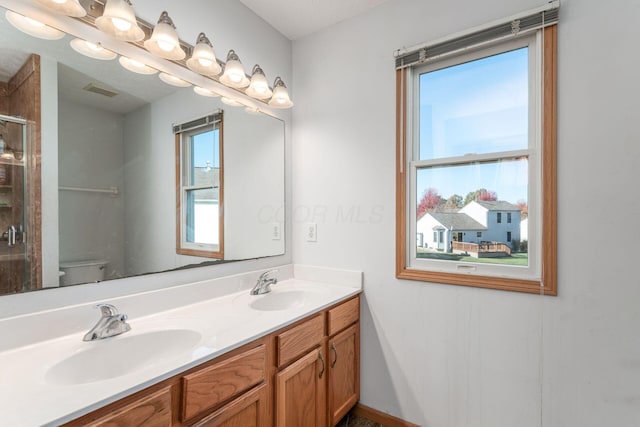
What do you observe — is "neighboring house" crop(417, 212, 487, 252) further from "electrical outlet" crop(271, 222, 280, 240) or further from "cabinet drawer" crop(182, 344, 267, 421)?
"cabinet drawer" crop(182, 344, 267, 421)

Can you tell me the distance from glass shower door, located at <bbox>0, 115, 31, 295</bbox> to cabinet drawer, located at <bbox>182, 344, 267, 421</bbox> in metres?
0.67

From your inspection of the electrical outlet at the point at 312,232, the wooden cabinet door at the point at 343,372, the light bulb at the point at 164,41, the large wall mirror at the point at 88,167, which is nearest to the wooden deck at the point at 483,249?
the wooden cabinet door at the point at 343,372

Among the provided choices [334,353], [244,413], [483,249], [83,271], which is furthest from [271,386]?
[483,249]

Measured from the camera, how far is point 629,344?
118 centimetres

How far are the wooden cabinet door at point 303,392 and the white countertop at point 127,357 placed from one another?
0.77 ft

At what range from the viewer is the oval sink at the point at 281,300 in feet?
5.45

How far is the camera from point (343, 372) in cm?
166

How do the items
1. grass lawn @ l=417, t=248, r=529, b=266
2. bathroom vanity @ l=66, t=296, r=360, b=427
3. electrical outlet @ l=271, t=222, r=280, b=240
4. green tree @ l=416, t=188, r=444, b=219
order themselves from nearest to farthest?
bathroom vanity @ l=66, t=296, r=360, b=427 < grass lawn @ l=417, t=248, r=529, b=266 < green tree @ l=416, t=188, r=444, b=219 < electrical outlet @ l=271, t=222, r=280, b=240

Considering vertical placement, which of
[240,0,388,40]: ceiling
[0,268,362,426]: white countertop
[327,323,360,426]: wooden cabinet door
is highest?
[240,0,388,40]: ceiling

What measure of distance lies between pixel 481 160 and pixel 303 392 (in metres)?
1.43

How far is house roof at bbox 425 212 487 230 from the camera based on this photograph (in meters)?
1.56

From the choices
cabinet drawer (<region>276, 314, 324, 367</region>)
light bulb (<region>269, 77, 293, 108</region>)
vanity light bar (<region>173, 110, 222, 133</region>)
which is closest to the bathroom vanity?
cabinet drawer (<region>276, 314, 324, 367</region>)

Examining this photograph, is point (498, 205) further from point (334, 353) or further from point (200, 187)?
point (200, 187)

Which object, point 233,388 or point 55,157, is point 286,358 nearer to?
point 233,388
